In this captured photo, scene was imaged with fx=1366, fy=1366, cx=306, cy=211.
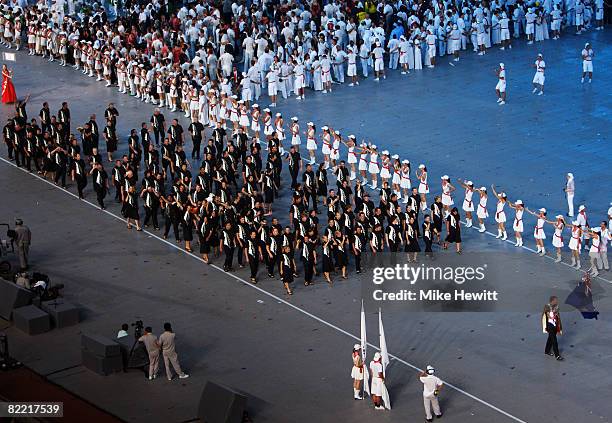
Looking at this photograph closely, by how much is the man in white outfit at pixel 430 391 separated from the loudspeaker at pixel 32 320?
9406 mm

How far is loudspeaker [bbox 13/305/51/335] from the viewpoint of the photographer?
31.2m

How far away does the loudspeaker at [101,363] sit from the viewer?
29203 mm

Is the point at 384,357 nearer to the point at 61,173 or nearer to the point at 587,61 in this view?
the point at 61,173

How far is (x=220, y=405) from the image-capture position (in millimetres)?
26578

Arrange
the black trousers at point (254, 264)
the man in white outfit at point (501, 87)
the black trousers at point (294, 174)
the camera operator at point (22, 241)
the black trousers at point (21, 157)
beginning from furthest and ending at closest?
the man in white outfit at point (501, 87), the black trousers at point (21, 157), the black trousers at point (294, 174), the camera operator at point (22, 241), the black trousers at point (254, 264)

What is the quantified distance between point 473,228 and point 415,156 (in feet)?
19.1

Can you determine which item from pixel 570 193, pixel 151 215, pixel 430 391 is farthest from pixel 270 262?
pixel 570 193

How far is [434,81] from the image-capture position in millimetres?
49875

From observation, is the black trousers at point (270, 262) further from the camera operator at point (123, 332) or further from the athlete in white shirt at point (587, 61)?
the athlete in white shirt at point (587, 61)

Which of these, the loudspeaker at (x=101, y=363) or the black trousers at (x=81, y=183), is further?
the black trousers at (x=81, y=183)

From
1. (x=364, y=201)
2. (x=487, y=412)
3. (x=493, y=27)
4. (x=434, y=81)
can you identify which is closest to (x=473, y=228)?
(x=364, y=201)

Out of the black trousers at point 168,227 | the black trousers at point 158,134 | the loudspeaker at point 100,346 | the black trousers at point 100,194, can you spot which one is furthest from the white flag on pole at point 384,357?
the black trousers at point 158,134

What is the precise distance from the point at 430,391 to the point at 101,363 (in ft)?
23.8

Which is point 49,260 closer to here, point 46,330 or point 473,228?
point 46,330
